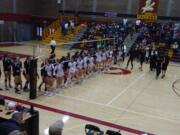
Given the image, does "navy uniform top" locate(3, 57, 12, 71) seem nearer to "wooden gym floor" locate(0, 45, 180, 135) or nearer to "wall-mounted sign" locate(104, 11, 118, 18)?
"wooden gym floor" locate(0, 45, 180, 135)

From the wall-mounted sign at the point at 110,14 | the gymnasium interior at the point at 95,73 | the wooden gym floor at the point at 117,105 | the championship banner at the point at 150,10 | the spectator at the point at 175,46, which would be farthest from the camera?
the wall-mounted sign at the point at 110,14

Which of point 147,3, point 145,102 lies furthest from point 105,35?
point 145,102

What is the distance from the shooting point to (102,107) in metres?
11.1

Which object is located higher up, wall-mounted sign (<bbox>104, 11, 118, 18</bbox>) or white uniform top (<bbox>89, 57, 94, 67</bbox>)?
wall-mounted sign (<bbox>104, 11, 118, 18</bbox>)

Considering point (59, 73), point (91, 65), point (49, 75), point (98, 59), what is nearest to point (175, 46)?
point (98, 59)

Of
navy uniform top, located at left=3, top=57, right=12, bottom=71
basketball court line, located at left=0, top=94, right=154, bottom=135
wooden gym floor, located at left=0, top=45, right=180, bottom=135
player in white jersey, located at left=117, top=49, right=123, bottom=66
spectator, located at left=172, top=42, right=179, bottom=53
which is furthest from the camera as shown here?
spectator, located at left=172, top=42, right=179, bottom=53

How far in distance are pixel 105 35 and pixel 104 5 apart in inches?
256

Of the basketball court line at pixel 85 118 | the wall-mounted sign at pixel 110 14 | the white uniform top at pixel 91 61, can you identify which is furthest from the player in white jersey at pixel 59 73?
the wall-mounted sign at pixel 110 14

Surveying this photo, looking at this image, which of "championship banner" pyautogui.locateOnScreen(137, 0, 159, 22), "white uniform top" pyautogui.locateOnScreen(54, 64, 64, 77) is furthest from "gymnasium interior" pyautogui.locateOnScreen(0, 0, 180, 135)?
"white uniform top" pyautogui.locateOnScreen(54, 64, 64, 77)

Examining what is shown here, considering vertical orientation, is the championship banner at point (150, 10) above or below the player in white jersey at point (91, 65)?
above

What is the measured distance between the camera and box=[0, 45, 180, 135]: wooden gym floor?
366 inches

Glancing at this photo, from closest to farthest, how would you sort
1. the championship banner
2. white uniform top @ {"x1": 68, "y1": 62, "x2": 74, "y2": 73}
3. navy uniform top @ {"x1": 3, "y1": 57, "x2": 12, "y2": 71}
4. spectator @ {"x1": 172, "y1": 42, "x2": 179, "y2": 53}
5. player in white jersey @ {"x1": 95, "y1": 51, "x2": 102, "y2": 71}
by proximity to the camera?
navy uniform top @ {"x1": 3, "y1": 57, "x2": 12, "y2": 71} < white uniform top @ {"x1": 68, "y1": 62, "x2": 74, "y2": 73} < player in white jersey @ {"x1": 95, "y1": 51, "x2": 102, "y2": 71} < spectator @ {"x1": 172, "y1": 42, "x2": 179, "y2": 53} < the championship banner

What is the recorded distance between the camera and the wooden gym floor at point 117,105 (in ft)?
30.5

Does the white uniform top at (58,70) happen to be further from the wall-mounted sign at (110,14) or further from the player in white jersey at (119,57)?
the wall-mounted sign at (110,14)
